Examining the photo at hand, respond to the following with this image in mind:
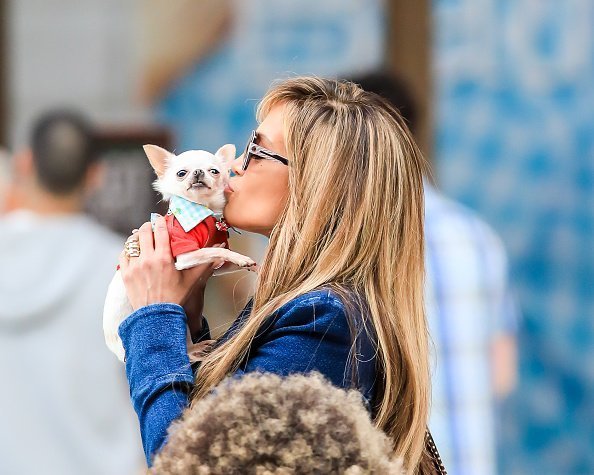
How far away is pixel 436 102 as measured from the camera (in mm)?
6379

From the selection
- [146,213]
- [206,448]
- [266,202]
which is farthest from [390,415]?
[146,213]

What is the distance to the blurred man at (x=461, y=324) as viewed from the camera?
4039mm

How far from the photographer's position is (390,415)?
7.57ft

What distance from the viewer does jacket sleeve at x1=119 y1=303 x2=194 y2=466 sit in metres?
2.13

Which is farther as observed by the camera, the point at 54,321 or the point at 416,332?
the point at 54,321

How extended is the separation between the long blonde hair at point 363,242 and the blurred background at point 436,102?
355 cm

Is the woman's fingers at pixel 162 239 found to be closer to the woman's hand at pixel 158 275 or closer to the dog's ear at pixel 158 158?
the woman's hand at pixel 158 275

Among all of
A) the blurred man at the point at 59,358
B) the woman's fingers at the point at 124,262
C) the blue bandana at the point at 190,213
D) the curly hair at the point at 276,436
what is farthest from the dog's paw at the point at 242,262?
the blurred man at the point at 59,358

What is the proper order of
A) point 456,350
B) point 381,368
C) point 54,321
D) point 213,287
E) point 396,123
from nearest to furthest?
point 381,368, point 396,123, point 456,350, point 54,321, point 213,287

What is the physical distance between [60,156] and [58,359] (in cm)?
95

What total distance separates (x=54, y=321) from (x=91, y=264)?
0.29 meters

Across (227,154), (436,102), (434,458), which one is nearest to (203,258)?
(227,154)

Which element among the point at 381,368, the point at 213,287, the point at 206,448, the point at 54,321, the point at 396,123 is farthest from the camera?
the point at 213,287

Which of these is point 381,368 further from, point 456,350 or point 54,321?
point 54,321
